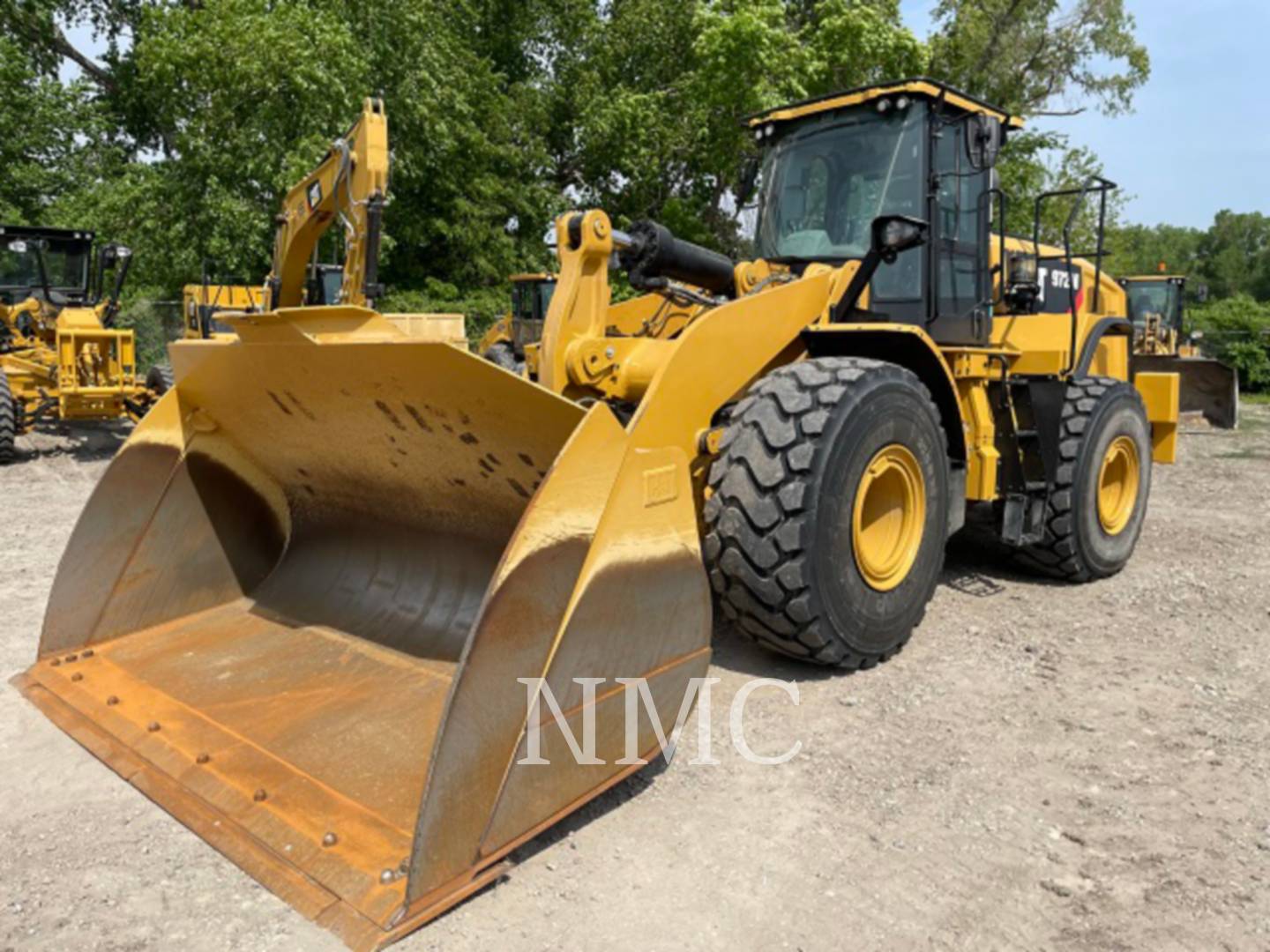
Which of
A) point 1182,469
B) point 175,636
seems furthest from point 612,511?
point 1182,469

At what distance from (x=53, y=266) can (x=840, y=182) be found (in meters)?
11.8

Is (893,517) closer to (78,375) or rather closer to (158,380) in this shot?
(158,380)

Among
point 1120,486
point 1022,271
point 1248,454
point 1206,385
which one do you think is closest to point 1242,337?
point 1206,385

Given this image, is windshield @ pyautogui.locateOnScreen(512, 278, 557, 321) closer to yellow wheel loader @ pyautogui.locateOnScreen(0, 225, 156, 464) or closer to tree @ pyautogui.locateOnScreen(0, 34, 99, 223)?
yellow wheel loader @ pyautogui.locateOnScreen(0, 225, 156, 464)

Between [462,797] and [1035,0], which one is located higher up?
[1035,0]

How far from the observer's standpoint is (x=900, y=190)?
466cm

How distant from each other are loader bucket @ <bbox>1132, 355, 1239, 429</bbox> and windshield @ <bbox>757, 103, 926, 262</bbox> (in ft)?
41.6

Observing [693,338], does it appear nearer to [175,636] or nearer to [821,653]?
[821,653]

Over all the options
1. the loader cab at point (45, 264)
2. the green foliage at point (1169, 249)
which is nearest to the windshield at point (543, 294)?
the loader cab at point (45, 264)

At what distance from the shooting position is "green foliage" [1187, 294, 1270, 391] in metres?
23.9

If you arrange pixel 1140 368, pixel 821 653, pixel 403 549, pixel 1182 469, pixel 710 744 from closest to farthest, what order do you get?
pixel 710 744 → pixel 821 653 → pixel 403 549 → pixel 1182 469 → pixel 1140 368

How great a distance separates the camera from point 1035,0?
21.0 m

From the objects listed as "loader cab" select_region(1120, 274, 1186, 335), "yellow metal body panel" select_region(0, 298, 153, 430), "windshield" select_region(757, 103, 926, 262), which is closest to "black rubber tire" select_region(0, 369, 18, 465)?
"yellow metal body panel" select_region(0, 298, 153, 430)

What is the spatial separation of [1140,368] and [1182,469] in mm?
5673
